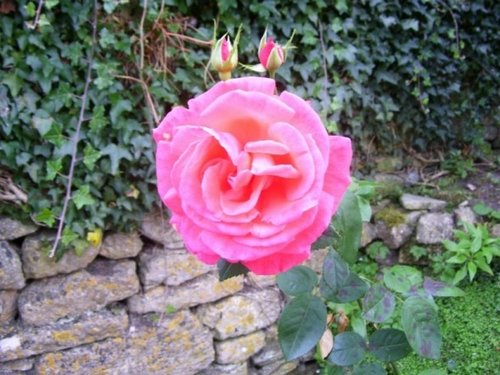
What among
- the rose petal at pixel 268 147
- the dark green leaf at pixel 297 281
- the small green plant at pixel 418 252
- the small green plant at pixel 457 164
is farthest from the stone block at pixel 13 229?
the small green plant at pixel 457 164

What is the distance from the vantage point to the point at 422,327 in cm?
76

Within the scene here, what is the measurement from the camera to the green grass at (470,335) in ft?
6.50

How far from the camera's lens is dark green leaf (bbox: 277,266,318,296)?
2.58 feet

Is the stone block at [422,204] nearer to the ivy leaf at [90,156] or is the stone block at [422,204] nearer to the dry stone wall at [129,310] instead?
the dry stone wall at [129,310]

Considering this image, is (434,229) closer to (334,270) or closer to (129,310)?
(129,310)

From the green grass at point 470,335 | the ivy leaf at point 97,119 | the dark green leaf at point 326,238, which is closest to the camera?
the dark green leaf at point 326,238

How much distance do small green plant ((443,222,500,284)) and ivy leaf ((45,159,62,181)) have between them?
5.21 feet

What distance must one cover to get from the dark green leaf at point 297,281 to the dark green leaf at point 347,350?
0.34 ft

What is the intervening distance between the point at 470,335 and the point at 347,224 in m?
1.67

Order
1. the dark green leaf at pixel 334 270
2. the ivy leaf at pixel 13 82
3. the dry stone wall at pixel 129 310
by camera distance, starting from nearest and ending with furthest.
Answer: the dark green leaf at pixel 334 270, the ivy leaf at pixel 13 82, the dry stone wall at pixel 129 310

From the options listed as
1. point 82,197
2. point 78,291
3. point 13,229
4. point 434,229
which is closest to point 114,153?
point 82,197

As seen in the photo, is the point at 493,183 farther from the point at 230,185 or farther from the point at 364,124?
the point at 230,185

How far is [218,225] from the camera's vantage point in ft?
1.65

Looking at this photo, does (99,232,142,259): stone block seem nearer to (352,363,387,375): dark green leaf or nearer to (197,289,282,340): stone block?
(197,289,282,340): stone block
